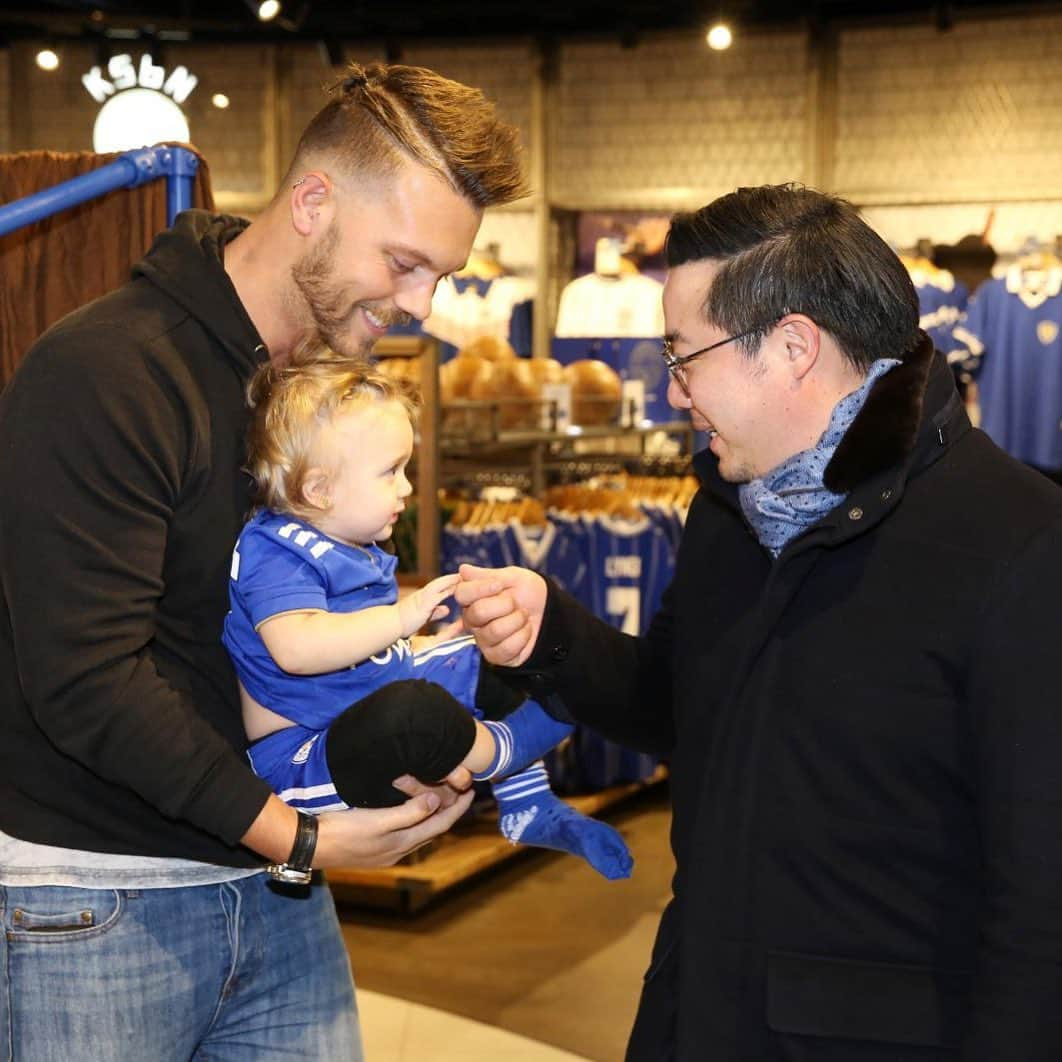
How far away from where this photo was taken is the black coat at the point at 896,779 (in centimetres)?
165

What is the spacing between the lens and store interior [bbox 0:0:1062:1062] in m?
5.36

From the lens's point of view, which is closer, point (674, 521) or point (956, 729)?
point (956, 729)

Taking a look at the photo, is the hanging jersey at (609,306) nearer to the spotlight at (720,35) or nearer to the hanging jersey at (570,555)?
the spotlight at (720,35)

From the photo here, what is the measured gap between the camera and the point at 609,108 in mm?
10320

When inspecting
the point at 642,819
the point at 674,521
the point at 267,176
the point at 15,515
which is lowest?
the point at 642,819

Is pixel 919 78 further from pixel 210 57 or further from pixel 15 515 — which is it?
pixel 15 515

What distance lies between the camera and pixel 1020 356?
877cm

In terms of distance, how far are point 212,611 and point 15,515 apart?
0.32 m

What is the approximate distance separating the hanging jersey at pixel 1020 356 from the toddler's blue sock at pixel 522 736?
691cm

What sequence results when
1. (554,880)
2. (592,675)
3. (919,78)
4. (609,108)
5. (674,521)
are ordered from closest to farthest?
1. (592,675)
2. (554,880)
3. (674,521)
4. (919,78)
5. (609,108)

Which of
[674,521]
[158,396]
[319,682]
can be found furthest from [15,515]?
[674,521]

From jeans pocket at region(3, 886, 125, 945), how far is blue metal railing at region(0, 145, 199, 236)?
1.09 metres

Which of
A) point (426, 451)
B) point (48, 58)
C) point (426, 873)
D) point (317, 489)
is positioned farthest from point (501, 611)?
point (48, 58)

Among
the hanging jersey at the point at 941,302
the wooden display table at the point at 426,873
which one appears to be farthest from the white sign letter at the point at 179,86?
the wooden display table at the point at 426,873
